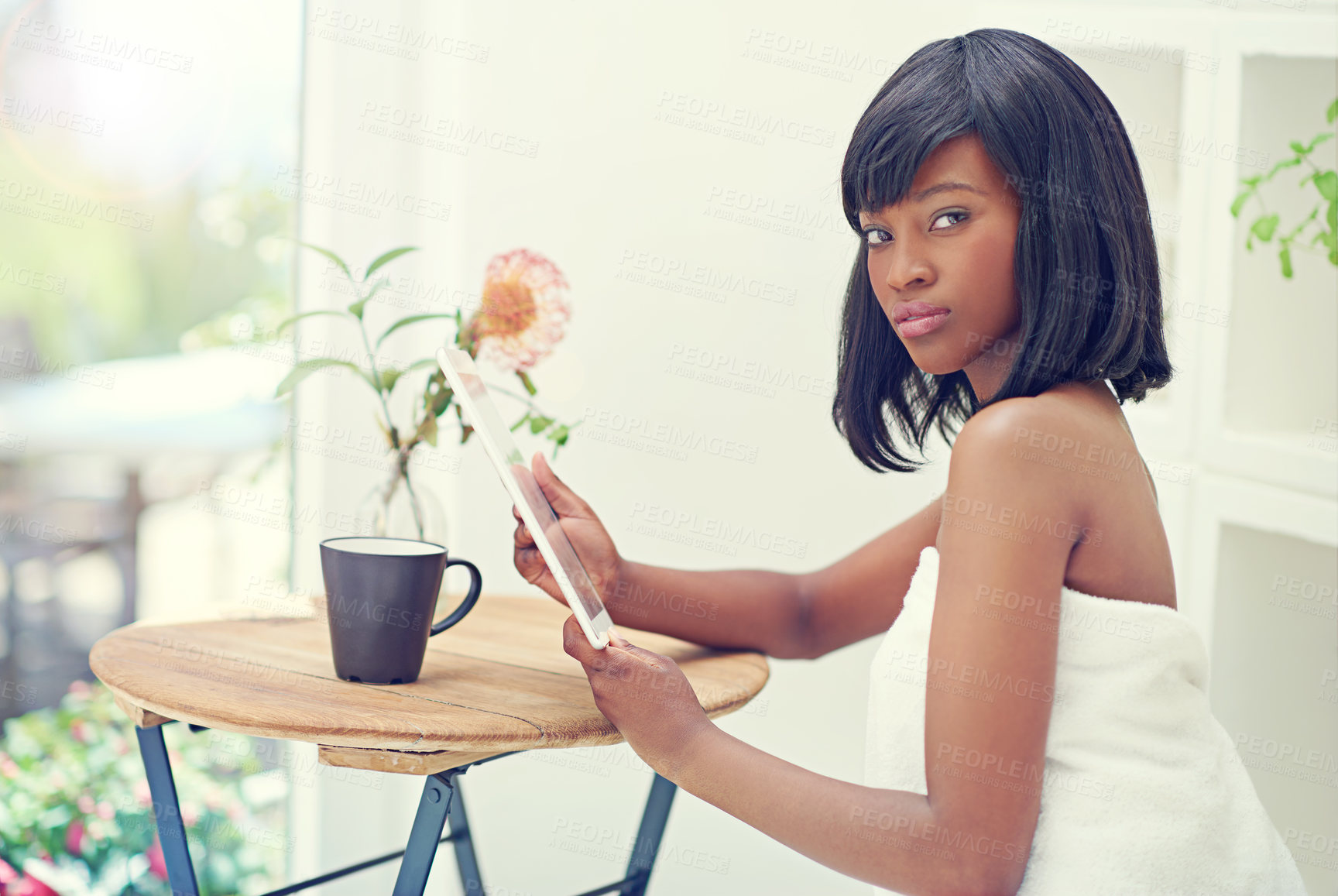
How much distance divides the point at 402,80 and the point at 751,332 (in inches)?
28.0

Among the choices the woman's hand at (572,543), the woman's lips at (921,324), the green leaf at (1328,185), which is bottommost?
the woman's hand at (572,543)

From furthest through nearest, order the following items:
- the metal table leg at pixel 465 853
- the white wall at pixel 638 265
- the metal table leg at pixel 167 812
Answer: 1. the white wall at pixel 638 265
2. the metal table leg at pixel 465 853
3. the metal table leg at pixel 167 812

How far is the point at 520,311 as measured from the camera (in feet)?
3.98

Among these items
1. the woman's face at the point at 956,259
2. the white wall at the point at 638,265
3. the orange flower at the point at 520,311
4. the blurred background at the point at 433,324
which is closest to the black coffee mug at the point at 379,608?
the orange flower at the point at 520,311

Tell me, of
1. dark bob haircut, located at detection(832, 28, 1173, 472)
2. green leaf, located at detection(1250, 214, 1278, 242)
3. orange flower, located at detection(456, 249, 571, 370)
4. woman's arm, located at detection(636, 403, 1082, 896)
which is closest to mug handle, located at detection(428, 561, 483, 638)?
orange flower, located at detection(456, 249, 571, 370)

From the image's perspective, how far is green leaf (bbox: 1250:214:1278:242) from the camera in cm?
120

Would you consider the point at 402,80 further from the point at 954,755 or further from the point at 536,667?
the point at 954,755

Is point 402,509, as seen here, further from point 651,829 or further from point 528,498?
point 651,829

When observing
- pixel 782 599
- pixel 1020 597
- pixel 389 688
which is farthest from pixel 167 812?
pixel 1020 597

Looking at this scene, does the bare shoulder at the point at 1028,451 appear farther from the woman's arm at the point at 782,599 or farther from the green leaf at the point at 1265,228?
the green leaf at the point at 1265,228

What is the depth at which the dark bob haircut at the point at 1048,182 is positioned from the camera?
2.90 ft

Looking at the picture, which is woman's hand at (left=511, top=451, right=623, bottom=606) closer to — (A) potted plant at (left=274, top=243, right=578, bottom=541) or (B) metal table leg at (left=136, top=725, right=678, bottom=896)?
(A) potted plant at (left=274, top=243, right=578, bottom=541)

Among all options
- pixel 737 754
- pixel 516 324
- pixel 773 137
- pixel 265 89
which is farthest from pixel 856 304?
pixel 265 89

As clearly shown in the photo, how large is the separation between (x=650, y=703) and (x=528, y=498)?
21cm
